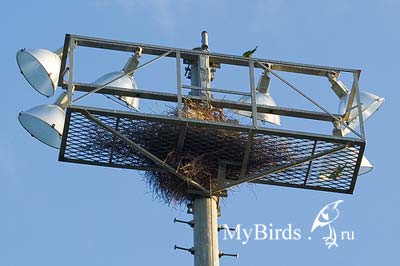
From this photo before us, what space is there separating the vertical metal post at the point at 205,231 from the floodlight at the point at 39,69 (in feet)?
5.15

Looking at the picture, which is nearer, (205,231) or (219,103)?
(205,231)

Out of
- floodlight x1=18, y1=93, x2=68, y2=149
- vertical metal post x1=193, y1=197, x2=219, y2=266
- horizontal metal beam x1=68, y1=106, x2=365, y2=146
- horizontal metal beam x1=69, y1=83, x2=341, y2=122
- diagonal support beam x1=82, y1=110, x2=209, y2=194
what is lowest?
vertical metal post x1=193, y1=197, x2=219, y2=266

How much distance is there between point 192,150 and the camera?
1023cm

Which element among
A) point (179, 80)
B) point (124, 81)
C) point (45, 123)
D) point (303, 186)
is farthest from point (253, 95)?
point (45, 123)

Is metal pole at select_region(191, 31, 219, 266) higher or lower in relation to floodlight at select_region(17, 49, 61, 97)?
lower

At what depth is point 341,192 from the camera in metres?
10.7

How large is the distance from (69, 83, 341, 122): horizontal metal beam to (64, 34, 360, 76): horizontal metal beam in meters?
0.48

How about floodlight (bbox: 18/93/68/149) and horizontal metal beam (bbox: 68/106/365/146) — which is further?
floodlight (bbox: 18/93/68/149)

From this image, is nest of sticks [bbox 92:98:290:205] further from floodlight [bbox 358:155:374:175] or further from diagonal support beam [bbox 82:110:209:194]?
floodlight [bbox 358:155:374:175]

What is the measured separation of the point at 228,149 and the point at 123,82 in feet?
3.51

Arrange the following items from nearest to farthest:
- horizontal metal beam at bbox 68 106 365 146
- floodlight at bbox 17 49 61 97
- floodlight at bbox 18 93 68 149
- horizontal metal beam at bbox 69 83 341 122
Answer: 1. horizontal metal beam at bbox 68 106 365 146
2. floodlight at bbox 18 93 68 149
3. floodlight at bbox 17 49 61 97
4. horizontal metal beam at bbox 69 83 341 122

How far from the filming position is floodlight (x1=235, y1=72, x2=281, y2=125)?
10.6 metres

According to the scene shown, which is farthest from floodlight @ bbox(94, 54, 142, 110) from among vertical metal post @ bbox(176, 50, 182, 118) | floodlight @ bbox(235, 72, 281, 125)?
A: floodlight @ bbox(235, 72, 281, 125)

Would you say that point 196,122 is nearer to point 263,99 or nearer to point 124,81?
point 124,81
